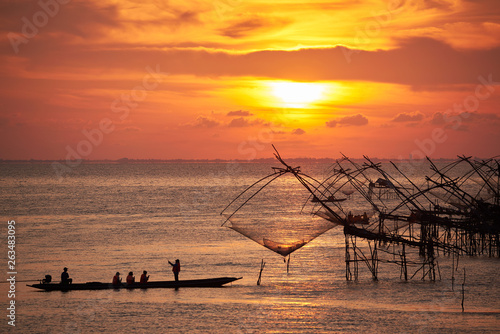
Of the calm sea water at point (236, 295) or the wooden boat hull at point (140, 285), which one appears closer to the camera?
the calm sea water at point (236, 295)

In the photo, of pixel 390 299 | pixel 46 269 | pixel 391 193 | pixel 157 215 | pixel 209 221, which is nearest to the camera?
pixel 390 299

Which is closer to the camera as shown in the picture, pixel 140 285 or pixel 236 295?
pixel 236 295

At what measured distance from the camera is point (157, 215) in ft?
189

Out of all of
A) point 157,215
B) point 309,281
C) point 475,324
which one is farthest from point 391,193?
point 475,324

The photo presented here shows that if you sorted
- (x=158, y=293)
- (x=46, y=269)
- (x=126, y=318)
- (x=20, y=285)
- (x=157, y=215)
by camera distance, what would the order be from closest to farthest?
(x=126, y=318), (x=158, y=293), (x=20, y=285), (x=46, y=269), (x=157, y=215)

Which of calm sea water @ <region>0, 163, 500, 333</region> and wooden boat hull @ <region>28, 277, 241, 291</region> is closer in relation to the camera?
calm sea water @ <region>0, 163, 500, 333</region>

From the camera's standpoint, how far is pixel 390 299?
68.9 ft

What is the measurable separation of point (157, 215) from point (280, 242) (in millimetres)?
35567

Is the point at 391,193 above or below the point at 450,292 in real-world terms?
above

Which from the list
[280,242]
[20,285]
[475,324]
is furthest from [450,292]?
[20,285]

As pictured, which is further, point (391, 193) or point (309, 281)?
point (391, 193)

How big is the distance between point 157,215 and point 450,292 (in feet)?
129

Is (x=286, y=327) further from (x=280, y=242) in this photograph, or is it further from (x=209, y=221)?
(x=209, y=221)

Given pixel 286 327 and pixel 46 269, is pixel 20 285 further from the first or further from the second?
pixel 286 327
